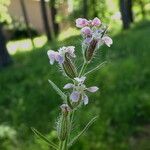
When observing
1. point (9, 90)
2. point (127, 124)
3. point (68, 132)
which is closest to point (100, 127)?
point (127, 124)

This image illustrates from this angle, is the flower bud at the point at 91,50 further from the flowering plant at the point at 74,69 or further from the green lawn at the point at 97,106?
the green lawn at the point at 97,106

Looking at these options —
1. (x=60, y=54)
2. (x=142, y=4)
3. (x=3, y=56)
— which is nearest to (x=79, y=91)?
(x=60, y=54)

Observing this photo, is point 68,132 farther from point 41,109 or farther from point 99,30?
point 41,109

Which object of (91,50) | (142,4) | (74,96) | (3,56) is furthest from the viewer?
(142,4)

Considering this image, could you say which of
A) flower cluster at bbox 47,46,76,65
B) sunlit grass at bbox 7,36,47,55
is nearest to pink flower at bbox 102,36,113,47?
flower cluster at bbox 47,46,76,65

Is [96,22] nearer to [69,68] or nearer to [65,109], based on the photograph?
[69,68]

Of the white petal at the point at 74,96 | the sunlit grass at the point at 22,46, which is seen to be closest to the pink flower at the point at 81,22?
the white petal at the point at 74,96
